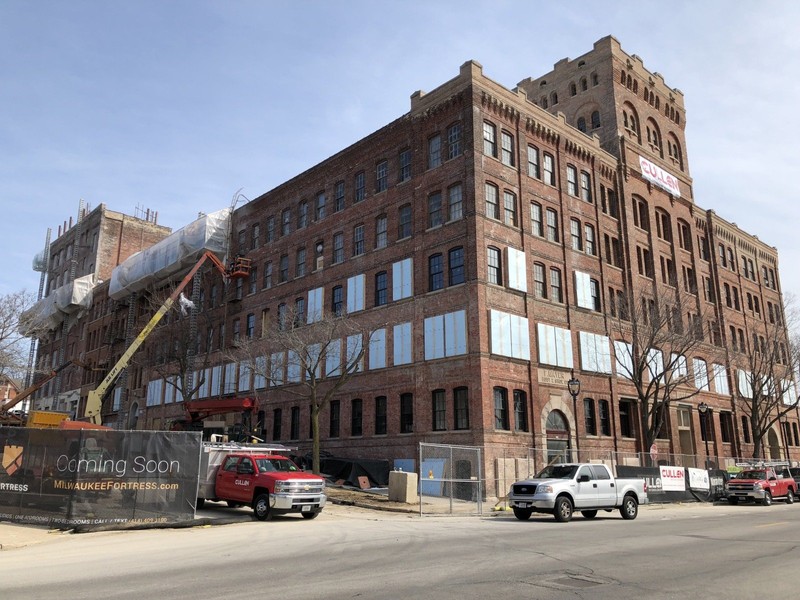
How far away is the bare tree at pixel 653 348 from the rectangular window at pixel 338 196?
18.3m

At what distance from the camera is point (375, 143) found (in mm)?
38594

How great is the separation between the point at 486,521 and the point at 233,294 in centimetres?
3268

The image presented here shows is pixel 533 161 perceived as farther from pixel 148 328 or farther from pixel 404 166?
pixel 148 328

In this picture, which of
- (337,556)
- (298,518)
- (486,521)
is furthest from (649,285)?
(337,556)

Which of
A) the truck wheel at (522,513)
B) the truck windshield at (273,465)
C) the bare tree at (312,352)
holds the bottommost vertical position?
the truck wheel at (522,513)

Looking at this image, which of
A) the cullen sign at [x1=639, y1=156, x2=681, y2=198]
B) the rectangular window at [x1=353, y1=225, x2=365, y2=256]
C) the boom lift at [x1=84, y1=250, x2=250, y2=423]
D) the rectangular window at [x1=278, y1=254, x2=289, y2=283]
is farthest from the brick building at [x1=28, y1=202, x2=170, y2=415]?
the cullen sign at [x1=639, y1=156, x2=681, y2=198]

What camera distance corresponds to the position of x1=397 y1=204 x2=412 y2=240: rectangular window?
3538cm

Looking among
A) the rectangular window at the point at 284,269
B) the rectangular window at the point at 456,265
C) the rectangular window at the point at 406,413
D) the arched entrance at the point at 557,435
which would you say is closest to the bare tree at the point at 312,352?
the rectangular window at the point at 284,269

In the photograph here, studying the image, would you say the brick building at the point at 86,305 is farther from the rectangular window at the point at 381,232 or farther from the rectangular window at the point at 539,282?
the rectangular window at the point at 539,282

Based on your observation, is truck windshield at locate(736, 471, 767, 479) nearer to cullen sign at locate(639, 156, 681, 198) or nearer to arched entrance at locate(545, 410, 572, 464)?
arched entrance at locate(545, 410, 572, 464)

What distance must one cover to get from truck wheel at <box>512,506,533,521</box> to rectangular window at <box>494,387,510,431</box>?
997 centimetres

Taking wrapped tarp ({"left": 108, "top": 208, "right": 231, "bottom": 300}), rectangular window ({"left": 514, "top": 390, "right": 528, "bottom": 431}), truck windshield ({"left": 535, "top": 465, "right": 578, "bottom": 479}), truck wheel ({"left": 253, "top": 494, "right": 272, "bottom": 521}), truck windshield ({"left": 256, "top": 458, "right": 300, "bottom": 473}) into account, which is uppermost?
wrapped tarp ({"left": 108, "top": 208, "right": 231, "bottom": 300})

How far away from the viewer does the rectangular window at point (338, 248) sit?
1550 inches

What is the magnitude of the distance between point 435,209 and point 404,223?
2376 millimetres
